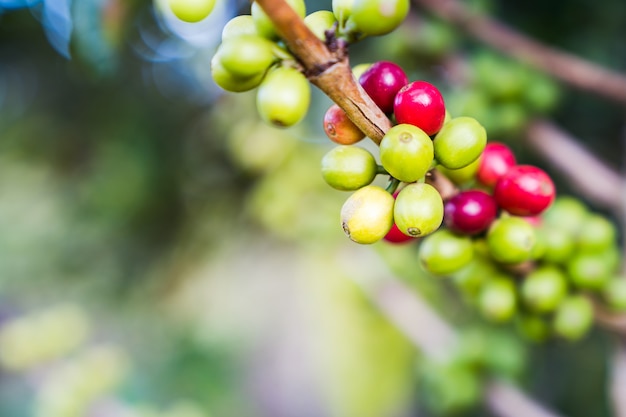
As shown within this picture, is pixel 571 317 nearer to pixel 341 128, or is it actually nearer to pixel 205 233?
pixel 341 128

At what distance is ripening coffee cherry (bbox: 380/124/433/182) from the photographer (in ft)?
1.62

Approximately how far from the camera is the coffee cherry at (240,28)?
20.6 inches

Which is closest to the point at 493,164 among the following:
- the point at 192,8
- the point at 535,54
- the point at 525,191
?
the point at 525,191

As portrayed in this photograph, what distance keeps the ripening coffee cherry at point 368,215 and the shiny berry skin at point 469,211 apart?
0.49ft

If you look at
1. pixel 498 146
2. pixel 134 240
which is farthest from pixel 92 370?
pixel 134 240

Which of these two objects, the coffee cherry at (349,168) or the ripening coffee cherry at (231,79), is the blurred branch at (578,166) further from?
the ripening coffee cherry at (231,79)

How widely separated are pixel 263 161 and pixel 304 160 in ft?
0.69

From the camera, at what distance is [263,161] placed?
96.3 inches

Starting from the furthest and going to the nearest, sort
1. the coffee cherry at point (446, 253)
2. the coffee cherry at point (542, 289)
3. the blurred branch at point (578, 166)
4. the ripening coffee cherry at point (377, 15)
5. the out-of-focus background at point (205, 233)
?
the out-of-focus background at point (205, 233), the blurred branch at point (578, 166), the coffee cherry at point (542, 289), the coffee cherry at point (446, 253), the ripening coffee cherry at point (377, 15)

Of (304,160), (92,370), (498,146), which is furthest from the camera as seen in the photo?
(304,160)

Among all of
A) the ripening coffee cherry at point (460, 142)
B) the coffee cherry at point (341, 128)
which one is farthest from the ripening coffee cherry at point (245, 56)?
the ripening coffee cherry at point (460, 142)

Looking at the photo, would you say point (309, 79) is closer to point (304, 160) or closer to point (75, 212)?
point (304, 160)

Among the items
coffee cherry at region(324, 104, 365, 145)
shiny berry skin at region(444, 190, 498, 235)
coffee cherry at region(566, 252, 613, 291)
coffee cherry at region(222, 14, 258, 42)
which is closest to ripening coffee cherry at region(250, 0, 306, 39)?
coffee cherry at region(222, 14, 258, 42)

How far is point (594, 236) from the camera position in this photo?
2.95 feet
